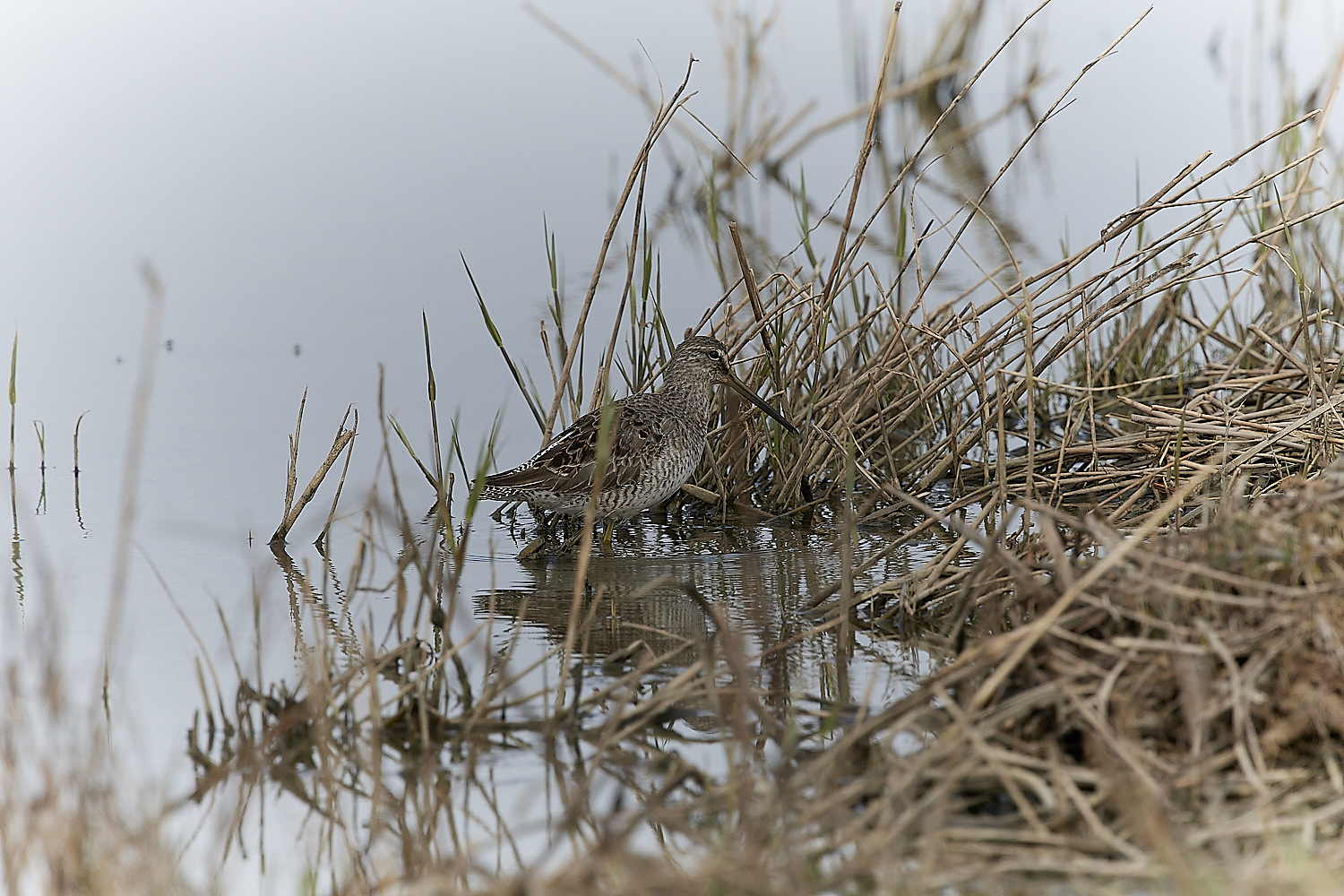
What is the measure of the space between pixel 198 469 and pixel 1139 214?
377cm

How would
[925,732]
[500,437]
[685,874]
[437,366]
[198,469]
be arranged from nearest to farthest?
[685,874] < [925,732] < [198,469] < [500,437] < [437,366]

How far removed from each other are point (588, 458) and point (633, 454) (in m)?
0.17

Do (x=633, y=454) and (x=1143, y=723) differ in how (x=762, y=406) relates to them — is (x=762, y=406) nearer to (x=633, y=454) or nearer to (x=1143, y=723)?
(x=633, y=454)

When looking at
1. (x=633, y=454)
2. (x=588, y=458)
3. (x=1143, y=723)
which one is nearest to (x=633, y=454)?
(x=633, y=454)

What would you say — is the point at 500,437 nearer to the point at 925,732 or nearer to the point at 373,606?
the point at 373,606

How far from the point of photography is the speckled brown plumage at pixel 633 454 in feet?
16.6

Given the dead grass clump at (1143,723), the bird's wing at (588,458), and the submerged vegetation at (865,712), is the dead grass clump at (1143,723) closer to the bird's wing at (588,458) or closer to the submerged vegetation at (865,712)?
the submerged vegetation at (865,712)

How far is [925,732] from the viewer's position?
315 centimetres

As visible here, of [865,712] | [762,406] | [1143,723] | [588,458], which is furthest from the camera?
[762,406]

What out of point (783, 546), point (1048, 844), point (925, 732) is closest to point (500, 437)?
point (783, 546)

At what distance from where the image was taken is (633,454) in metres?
5.17

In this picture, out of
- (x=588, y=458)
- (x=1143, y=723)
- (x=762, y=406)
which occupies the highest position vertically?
(x=762, y=406)

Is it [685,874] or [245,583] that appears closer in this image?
[685,874]

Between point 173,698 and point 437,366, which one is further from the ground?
point 437,366
